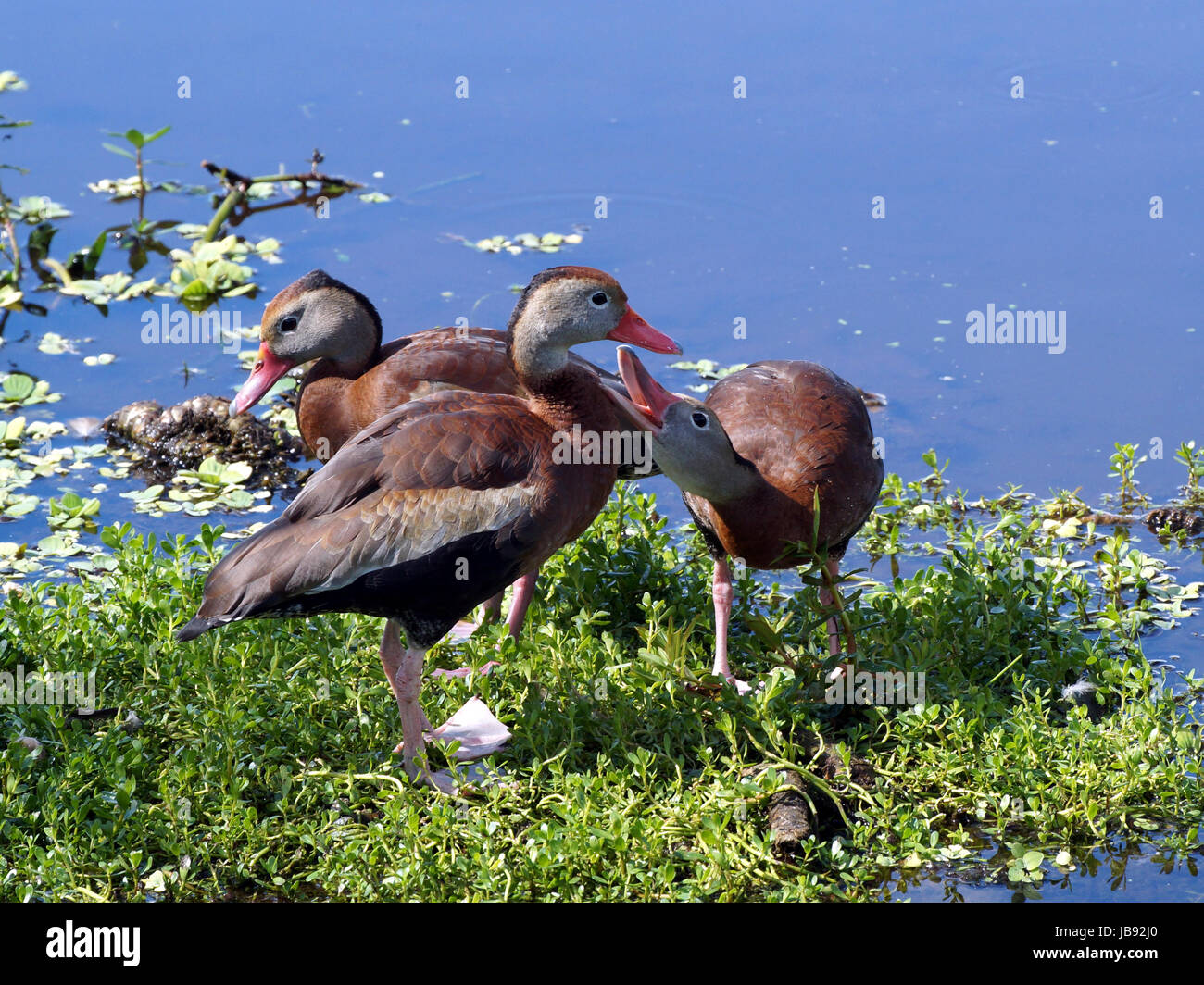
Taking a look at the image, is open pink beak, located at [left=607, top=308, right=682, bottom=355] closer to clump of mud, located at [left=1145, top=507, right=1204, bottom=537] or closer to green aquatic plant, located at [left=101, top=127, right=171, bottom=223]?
clump of mud, located at [left=1145, top=507, right=1204, bottom=537]

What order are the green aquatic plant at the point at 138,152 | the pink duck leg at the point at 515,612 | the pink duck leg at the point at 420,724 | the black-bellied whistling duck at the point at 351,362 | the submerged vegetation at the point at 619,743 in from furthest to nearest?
the green aquatic plant at the point at 138,152, the black-bellied whistling duck at the point at 351,362, the pink duck leg at the point at 515,612, the pink duck leg at the point at 420,724, the submerged vegetation at the point at 619,743

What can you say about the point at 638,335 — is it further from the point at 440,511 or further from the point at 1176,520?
the point at 1176,520

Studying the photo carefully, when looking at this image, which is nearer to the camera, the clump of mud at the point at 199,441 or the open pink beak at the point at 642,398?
the open pink beak at the point at 642,398

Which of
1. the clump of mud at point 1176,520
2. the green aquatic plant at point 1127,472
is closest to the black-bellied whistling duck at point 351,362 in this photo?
the green aquatic plant at point 1127,472

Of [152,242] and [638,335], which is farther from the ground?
[152,242]

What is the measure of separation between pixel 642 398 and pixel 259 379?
1.90m

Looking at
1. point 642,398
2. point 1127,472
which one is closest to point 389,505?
point 642,398

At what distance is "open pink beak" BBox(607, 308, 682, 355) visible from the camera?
16.3ft

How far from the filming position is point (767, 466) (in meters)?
5.00

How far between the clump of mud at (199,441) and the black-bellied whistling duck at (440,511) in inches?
80.9

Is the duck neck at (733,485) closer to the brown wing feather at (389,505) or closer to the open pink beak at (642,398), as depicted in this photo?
the open pink beak at (642,398)

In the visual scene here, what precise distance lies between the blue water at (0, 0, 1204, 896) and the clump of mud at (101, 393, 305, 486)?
1.10ft

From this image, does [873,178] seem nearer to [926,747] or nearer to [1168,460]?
[1168,460]

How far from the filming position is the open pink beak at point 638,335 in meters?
4.96
